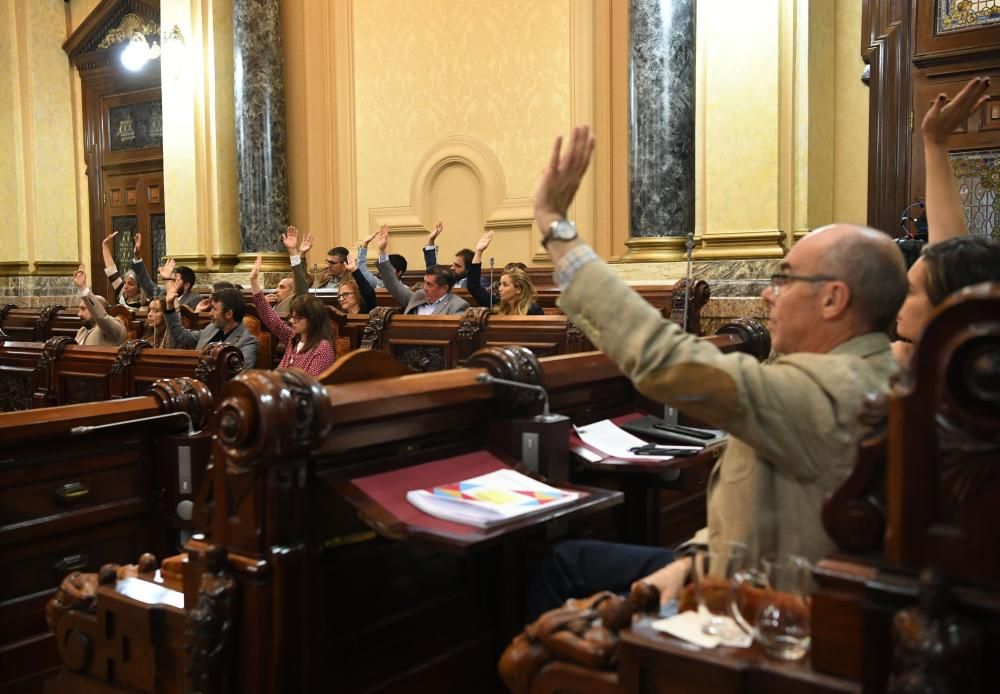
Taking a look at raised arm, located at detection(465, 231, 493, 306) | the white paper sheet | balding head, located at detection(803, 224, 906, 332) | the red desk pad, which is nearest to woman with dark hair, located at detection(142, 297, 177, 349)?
raised arm, located at detection(465, 231, 493, 306)

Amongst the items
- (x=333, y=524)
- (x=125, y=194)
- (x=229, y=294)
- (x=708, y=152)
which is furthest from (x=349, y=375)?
(x=125, y=194)

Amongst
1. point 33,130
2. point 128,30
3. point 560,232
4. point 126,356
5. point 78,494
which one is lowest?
point 78,494

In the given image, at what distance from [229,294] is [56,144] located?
741 centimetres

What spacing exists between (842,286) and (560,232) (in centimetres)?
55

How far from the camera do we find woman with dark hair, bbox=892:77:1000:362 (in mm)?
1929

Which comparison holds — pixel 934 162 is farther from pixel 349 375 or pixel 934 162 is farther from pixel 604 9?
pixel 604 9

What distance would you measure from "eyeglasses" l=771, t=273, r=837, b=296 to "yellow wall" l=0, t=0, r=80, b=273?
1148 centimetres

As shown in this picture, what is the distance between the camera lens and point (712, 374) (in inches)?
63.9

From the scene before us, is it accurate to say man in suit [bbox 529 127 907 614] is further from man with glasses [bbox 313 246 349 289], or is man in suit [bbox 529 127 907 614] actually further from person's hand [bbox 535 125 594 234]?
man with glasses [bbox 313 246 349 289]

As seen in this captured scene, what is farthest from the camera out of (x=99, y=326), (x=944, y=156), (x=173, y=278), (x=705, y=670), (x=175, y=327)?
(x=173, y=278)

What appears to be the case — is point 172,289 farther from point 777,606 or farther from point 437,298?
point 777,606

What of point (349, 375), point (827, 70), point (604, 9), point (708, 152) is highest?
point (604, 9)

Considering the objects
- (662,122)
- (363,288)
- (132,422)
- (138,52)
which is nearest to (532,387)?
(132,422)

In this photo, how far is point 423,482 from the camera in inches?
87.4
